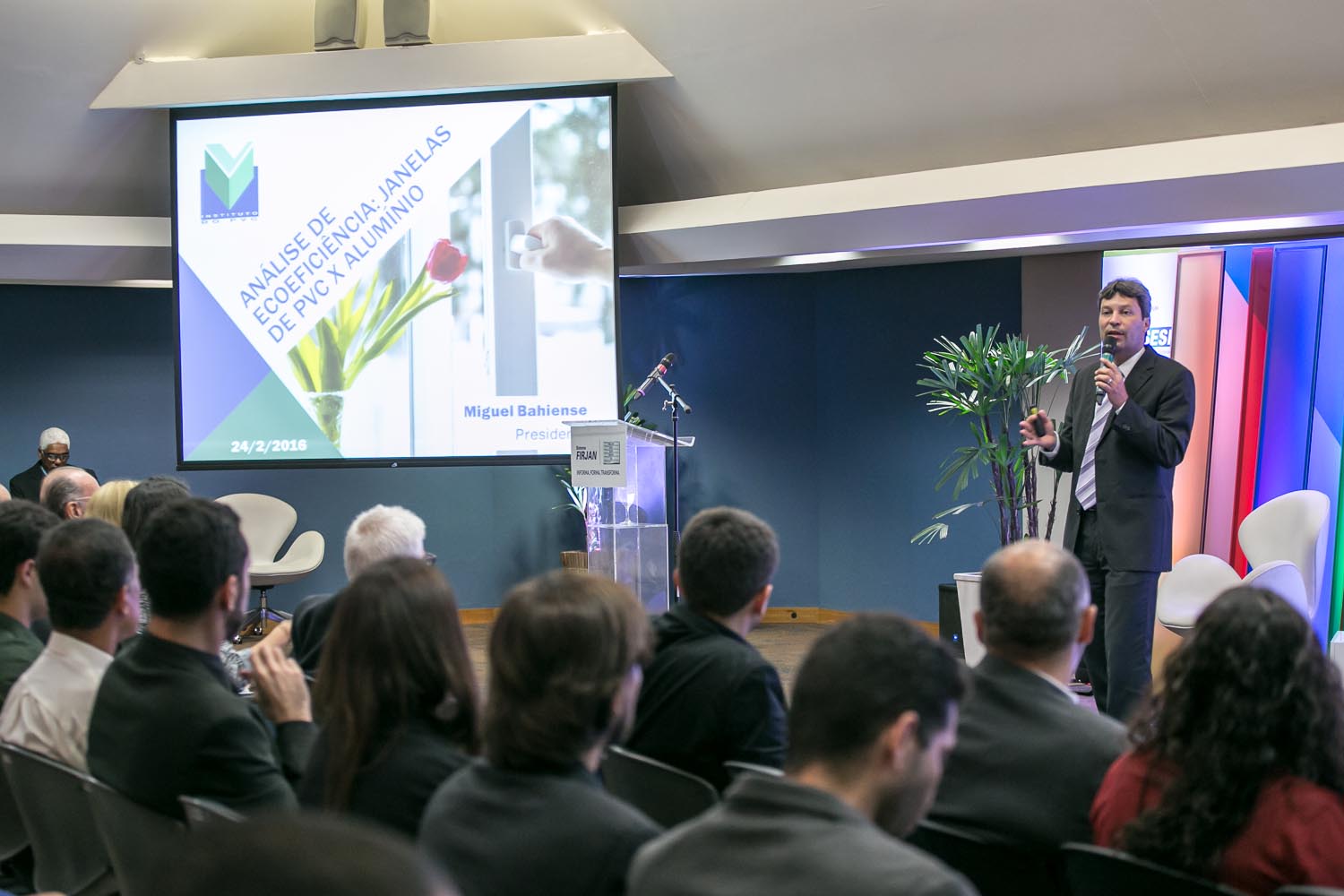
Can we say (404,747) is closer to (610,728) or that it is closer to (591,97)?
(610,728)

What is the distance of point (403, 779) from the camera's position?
175 centimetres

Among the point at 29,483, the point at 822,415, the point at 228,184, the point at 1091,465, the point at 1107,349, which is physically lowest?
the point at 29,483

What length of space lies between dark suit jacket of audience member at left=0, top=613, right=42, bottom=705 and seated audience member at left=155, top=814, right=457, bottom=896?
2.36m

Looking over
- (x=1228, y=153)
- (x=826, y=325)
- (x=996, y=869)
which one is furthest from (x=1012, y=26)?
(x=996, y=869)

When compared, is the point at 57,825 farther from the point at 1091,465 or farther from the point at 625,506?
the point at 625,506

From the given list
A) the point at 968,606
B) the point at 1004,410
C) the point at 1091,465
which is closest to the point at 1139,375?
the point at 1091,465

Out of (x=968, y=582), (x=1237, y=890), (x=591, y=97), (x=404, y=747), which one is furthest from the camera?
(x=591, y=97)

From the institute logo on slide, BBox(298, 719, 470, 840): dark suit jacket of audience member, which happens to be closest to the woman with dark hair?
BBox(298, 719, 470, 840): dark suit jacket of audience member

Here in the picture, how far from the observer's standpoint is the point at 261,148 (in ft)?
22.5

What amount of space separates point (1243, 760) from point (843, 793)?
0.60 metres

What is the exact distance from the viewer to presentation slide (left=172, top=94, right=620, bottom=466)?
261 inches

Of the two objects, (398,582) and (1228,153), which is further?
(1228,153)

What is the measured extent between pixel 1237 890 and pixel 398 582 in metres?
1.17

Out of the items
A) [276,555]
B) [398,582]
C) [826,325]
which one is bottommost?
[276,555]
